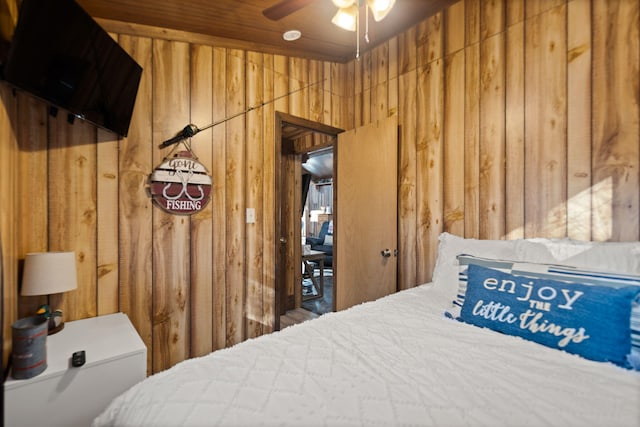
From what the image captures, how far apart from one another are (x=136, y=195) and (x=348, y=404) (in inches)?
68.7

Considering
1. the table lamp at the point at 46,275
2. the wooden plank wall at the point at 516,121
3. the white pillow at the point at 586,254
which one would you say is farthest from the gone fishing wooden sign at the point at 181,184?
the white pillow at the point at 586,254

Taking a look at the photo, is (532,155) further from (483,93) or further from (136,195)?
(136,195)

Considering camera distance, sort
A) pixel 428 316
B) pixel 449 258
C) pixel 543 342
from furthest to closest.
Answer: pixel 449 258
pixel 428 316
pixel 543 342

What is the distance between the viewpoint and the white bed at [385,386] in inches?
27.9

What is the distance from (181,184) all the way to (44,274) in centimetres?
85

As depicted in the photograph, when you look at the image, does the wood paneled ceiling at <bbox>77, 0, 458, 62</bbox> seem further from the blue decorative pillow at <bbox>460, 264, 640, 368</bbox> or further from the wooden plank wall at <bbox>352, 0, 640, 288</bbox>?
the blue decorative pillow at <bbox>460, 264, 640, 368</bbox>

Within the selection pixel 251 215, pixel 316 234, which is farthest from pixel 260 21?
pixel 316 234

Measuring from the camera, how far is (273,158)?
2412mm

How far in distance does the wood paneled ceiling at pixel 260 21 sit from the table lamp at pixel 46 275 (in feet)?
4.48

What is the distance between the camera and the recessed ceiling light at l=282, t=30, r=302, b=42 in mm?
2139

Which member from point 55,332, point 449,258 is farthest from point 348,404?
point 55,332

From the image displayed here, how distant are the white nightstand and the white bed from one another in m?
0.53

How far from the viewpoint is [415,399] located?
775mm

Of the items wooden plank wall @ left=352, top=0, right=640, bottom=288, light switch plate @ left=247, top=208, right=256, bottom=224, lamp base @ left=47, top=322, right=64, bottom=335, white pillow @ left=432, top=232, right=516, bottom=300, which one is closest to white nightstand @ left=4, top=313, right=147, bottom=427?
lamp base @ left=47, top=322, right=64, bottom=335
